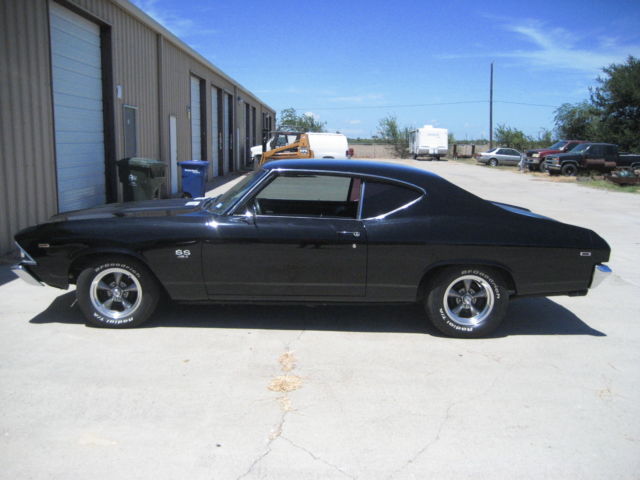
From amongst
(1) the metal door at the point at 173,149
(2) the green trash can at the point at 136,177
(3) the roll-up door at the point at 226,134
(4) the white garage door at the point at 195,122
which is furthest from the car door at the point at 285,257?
(3) the roll-up door at the point at 226,134

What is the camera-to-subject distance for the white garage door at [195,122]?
20.0 metres

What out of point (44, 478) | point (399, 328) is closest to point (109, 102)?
point (399, 328)

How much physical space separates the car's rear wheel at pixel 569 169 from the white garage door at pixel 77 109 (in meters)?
24.5

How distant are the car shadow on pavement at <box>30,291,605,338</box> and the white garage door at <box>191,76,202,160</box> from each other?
1448 cm

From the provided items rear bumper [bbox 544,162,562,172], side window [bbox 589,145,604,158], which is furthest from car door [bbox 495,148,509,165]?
side window [bbox 589,145,604,158]

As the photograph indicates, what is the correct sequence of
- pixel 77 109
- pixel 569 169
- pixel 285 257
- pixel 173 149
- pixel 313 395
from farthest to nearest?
pixel 569 169 < pixel 173 149 < pixel 77 109 < pixel 285 257 < pixel 313 395

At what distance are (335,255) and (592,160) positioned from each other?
28.0 m

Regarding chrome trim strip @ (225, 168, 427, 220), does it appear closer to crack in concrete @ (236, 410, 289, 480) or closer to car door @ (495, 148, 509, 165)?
crack in concrete @ (236, 410, 289, 480)

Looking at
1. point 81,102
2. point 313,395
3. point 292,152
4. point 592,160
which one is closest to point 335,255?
point 313,395

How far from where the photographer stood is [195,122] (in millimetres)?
20500

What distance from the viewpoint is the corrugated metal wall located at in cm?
788

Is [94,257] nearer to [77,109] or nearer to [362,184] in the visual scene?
[362,184]

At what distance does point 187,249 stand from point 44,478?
2.29 metres

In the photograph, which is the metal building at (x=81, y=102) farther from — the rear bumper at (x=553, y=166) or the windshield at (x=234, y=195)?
the rear bumper at (x=553, y=166)
